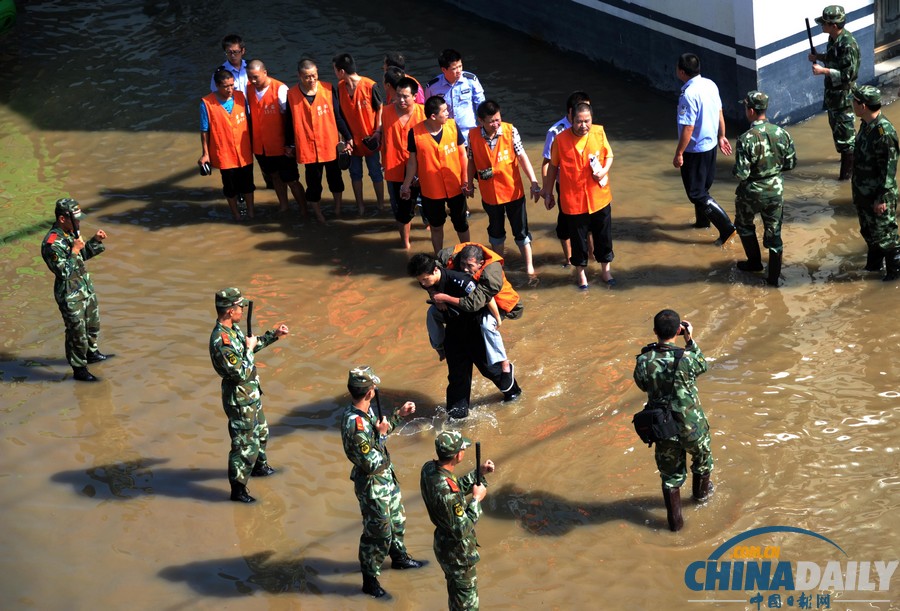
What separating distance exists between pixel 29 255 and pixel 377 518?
278 inches

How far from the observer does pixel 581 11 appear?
16141 mm

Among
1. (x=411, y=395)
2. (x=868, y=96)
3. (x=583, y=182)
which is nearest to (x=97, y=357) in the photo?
(x=411, y=395)

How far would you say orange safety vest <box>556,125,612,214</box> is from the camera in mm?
10438

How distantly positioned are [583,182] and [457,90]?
7.51 ft

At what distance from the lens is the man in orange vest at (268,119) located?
12625 millimetres

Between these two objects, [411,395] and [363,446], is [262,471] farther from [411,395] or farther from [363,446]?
[363,446]

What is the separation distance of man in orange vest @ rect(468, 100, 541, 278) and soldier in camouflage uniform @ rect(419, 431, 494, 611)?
14.6 ft

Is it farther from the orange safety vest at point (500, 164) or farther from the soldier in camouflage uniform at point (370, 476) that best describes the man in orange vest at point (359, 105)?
the soldier in camouflage uniform at point (370, 476)

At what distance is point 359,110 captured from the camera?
1252cm

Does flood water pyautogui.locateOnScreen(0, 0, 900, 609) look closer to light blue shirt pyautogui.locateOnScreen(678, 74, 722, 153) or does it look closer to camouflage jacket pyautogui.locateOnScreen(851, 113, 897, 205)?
camouflage jacket pyautogui.locateOnScreen(851, 113, 897, 205)

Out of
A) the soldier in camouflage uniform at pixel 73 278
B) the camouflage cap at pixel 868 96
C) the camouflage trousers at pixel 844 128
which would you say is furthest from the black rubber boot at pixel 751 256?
the soldier in camouflage uniform at pixel 73 278

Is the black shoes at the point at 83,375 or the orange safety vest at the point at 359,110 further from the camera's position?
the orange safety vest at the point at 359,110

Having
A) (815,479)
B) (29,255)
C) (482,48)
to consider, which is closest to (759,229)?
(815,479)

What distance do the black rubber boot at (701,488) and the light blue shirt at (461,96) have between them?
17.9 ft
